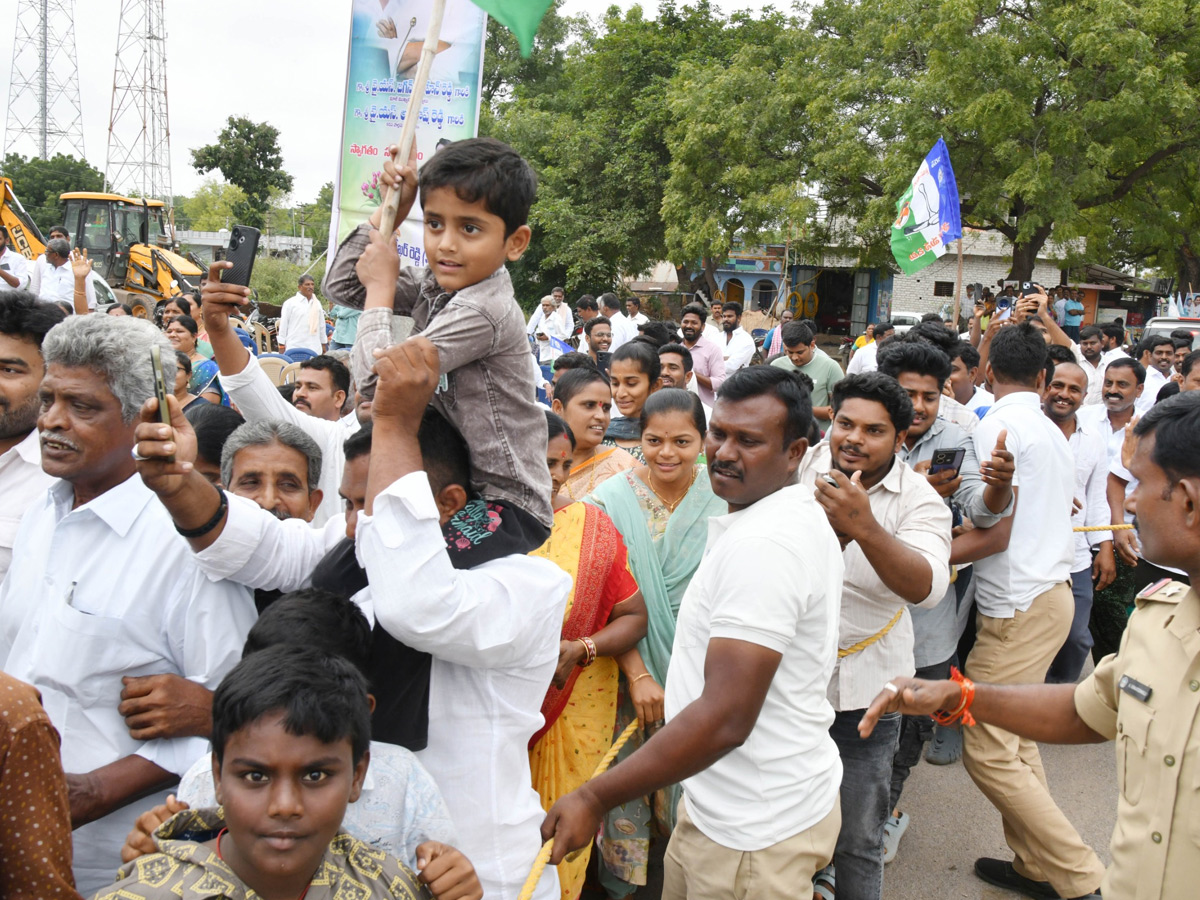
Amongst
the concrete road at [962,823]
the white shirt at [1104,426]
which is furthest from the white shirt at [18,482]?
the white shirt at [1104,426]

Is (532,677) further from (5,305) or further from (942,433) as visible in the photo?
(942,433)

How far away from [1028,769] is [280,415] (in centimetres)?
317

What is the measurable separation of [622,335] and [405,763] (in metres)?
8.96

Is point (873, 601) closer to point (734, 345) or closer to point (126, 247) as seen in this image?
point (734, 345)

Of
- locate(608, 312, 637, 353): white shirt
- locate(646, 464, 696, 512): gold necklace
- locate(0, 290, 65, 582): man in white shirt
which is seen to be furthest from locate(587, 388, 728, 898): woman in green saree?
locate(608, 312, 637, 353): white shirt

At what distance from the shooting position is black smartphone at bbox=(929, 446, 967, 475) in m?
3.85

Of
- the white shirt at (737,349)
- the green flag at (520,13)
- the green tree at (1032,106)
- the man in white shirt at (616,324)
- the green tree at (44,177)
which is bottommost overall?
the white shirt at (737,349)

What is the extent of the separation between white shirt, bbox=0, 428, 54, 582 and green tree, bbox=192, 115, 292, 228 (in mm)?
46177

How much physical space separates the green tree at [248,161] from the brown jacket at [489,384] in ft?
155

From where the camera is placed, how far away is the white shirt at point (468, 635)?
62.3 inches

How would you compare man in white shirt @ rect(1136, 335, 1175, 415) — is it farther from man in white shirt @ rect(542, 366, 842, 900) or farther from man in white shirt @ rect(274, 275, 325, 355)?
man in white shirt @ rect(274, 275, 325, 355)

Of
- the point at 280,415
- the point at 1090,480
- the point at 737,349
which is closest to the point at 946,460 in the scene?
the point at 1090,480

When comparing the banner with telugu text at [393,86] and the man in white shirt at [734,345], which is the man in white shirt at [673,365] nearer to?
the banner with telugu text at [393,86]

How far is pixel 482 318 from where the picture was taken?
1.82m
